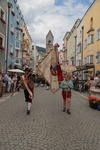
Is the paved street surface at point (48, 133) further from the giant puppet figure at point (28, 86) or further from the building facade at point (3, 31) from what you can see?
the building facade at point (3, 31)

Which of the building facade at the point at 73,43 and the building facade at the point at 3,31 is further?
the building facade at the point at 73,43

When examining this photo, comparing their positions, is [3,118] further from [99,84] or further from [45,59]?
[99,84]

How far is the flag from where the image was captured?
36.4 ft

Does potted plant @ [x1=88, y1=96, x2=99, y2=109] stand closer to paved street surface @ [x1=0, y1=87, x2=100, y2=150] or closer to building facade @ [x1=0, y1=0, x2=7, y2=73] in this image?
paved street surface @ [x1=0, y1=87, x2=100, y2=150]

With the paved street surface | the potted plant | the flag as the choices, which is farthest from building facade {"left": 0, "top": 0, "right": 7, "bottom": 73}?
the paved street surface

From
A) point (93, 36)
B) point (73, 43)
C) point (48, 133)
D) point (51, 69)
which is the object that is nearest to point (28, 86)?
point (51, 69)

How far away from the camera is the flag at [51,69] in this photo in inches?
437

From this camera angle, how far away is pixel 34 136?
630 cm

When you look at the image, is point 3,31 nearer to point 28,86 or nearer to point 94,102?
point 94,102

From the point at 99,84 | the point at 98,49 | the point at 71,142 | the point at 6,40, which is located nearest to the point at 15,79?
the point at 6,40

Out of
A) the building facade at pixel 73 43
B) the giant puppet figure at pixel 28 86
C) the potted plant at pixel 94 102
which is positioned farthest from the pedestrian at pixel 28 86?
the building facade at pixel 73 43

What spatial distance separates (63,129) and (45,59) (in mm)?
4566

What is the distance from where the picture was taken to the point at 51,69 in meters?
11.1

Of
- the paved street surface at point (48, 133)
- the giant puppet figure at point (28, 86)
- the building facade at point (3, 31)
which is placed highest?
the building facade at point (3, 31)
